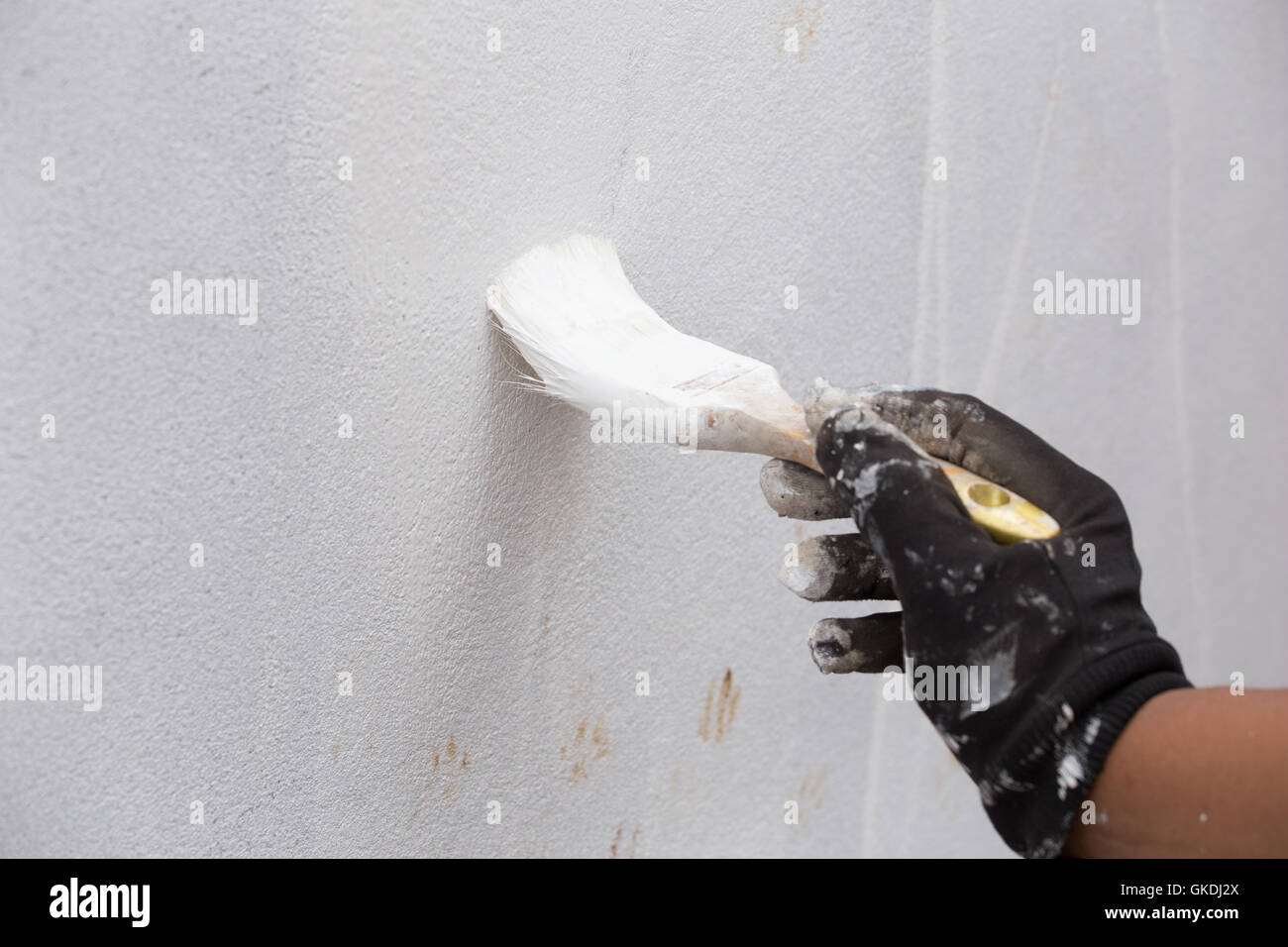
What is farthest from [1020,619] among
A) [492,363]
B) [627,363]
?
[492,363]

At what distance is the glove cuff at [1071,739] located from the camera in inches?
25.9

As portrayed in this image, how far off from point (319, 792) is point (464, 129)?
0.56 metres

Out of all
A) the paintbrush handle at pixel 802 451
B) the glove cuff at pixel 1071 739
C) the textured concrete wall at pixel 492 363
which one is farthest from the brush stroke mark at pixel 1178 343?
the glove cuff at pixel 1071 739

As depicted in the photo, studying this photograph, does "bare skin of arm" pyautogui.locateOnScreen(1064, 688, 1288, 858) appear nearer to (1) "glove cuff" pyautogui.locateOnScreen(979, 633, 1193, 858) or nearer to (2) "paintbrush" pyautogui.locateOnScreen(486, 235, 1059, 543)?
(1) "glove cuff" pyautogui.locateOnScreen(979, 633, 1193, 858)

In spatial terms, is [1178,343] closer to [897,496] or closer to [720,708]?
[720,708]

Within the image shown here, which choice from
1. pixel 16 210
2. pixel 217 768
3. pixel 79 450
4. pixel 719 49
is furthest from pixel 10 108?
pixel 719 49

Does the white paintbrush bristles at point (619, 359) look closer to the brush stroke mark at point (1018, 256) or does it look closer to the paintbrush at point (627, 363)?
the paintbrush at point (627, 363)

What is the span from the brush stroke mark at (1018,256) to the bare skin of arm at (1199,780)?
2.73 feet

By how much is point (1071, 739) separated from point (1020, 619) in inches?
3.0

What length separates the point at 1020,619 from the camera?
0.69 metres

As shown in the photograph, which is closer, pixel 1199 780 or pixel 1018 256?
pixel 1199 780

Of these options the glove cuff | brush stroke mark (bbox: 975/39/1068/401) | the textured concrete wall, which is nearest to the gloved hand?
the glove cuff

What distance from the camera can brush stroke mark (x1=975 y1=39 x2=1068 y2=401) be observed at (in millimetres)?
1432

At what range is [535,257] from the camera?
98 cm
